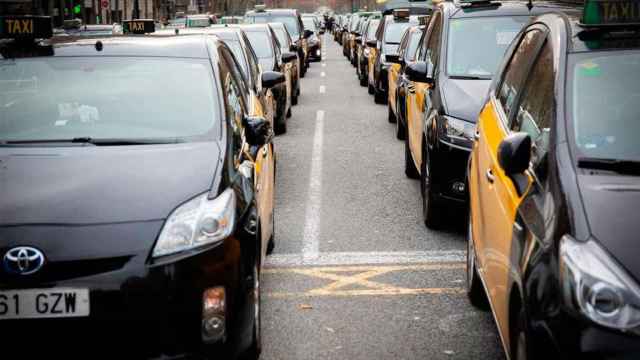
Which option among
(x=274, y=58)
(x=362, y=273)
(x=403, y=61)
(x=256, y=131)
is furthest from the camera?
(x=274, y=58)

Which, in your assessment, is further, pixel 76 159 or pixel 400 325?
pixel 400 325

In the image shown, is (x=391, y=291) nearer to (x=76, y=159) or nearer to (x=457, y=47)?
(x=76, y=159)

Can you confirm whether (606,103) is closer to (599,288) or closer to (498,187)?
(498,187)

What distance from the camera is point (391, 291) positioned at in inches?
274

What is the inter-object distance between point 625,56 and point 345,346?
2.17m

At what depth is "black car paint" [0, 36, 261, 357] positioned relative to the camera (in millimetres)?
4387

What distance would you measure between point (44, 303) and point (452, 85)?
17.7ft

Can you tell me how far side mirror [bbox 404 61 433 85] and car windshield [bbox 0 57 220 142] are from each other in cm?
346

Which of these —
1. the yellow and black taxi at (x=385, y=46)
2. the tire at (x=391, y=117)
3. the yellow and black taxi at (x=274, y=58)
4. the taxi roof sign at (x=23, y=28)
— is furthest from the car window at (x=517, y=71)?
the yellow and black taxi at (x=385, y=46)

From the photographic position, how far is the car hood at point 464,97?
8530 millimetres

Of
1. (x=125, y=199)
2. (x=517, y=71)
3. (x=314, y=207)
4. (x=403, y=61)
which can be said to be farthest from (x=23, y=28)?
(x=403, y=61)

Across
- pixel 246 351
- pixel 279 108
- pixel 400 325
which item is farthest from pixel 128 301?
pixel 279 108

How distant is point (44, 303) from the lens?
4348 mm

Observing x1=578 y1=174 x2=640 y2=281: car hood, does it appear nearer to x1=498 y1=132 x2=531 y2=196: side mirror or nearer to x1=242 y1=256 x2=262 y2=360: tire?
x1=498 y1=132 x2=531 y2=196: side mirror
